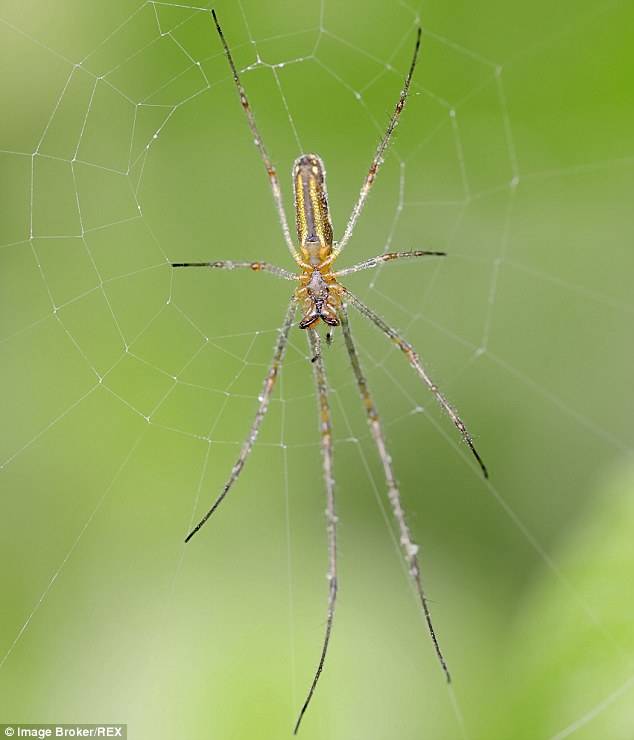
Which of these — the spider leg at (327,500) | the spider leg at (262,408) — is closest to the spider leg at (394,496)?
the spider leg at (327,500)

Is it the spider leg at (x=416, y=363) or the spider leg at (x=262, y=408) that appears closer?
the spider leg at (x=262, y=408)

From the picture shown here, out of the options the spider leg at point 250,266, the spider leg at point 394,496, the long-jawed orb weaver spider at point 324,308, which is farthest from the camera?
the spider leg at point 250,266

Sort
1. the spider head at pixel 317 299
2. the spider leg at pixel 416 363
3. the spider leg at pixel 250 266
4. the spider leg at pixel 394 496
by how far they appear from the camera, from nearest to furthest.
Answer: the spider leg at pixel 394 496, the spider leg at pixel 250 266, the spider leg at pixel 416 363, the spider head at pixel 317 299

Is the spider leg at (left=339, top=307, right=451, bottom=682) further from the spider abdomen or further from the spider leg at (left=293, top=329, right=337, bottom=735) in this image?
the spider abdomen

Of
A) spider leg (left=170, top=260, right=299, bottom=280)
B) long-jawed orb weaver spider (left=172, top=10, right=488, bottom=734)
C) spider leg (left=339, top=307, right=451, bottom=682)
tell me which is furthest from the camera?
spider leg (left=170, top=260, right=299, bottom=280)

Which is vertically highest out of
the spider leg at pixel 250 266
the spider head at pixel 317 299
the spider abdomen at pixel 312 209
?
the spider abdomen at pixel 312 209

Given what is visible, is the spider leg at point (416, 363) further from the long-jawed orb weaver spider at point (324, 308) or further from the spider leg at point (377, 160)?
the spider leg at point (377, 160)

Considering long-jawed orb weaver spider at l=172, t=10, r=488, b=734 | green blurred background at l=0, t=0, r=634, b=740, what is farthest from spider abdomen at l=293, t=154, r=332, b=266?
Answer: green blurred background at l=0, t=0, r=634, b=740
